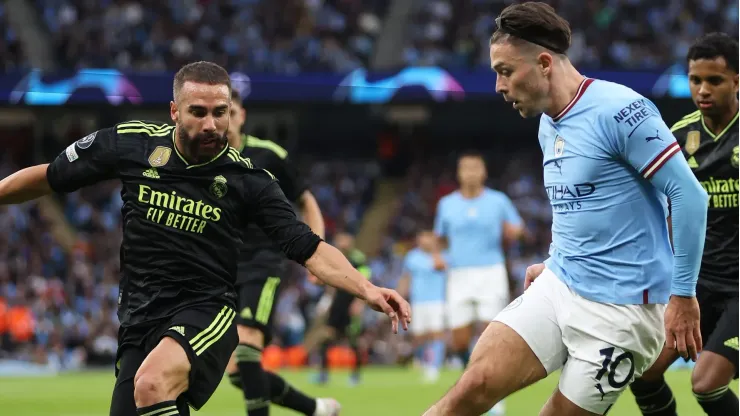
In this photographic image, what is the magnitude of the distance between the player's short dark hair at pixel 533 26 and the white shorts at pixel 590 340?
1098mm

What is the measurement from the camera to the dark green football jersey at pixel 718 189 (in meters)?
6.32

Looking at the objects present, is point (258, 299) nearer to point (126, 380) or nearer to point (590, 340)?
point (126, 380)

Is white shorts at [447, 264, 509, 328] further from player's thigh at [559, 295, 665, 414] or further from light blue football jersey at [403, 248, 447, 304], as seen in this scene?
player's thigh at [559, 295, 665, 414]

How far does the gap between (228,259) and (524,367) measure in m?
1.73

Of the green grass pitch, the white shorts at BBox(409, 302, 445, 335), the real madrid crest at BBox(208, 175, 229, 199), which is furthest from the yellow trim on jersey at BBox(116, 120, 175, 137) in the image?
the white shorts at BBox(409, 302, 445, 335)

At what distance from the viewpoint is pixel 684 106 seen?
28078mm

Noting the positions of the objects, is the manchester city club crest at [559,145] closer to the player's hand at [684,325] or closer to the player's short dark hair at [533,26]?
the player's short dark hair at [533,26]

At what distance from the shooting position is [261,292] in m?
8.30

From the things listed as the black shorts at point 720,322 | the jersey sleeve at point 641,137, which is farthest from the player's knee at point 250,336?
the jersey sleeve at point 641,137

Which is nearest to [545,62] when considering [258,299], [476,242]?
[258,299]

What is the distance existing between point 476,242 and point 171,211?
7482 millimetres

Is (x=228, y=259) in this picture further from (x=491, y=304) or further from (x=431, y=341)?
(x=431, y=341)

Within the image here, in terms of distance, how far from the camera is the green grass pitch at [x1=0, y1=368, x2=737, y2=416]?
37.2ft

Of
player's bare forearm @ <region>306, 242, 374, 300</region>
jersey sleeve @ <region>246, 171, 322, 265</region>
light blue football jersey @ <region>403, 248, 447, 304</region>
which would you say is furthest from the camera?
light blue football jersey @ <region>403, 248, 447, 304</region>
